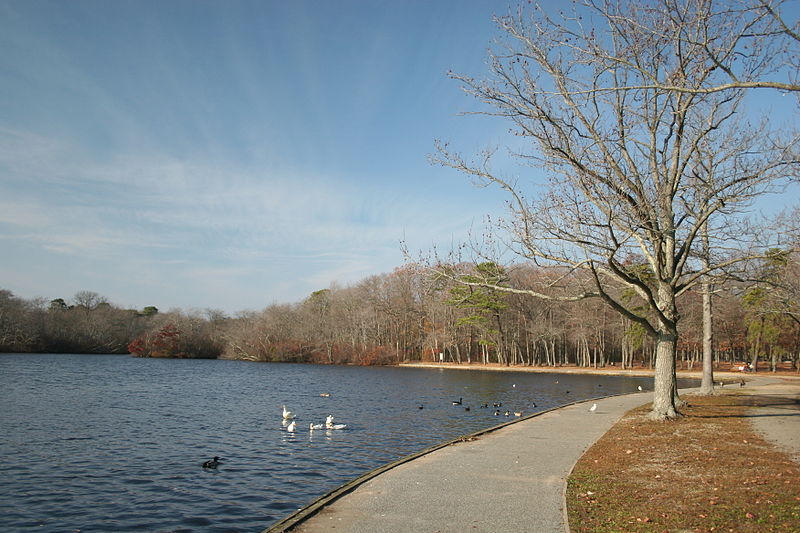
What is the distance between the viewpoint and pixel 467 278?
1498 centimetres


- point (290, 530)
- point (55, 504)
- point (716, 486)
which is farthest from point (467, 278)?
point (55, 504)

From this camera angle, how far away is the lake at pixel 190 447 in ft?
33.9

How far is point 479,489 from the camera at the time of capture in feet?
28.8

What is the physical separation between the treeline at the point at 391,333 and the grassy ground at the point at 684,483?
43.4 metres

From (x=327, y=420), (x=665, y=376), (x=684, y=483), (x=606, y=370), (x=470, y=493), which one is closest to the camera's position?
(x=470, y=493)

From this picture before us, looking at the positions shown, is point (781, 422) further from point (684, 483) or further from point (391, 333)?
point (391, 333)

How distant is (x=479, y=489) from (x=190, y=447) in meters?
10.5

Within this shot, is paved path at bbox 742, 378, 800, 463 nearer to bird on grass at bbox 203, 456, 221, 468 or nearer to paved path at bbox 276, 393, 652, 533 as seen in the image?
paved path at bbox 276, 393, 652, 533

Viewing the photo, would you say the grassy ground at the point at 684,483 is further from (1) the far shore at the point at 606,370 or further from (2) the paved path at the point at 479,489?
(1) the far shore at the point at 606,370

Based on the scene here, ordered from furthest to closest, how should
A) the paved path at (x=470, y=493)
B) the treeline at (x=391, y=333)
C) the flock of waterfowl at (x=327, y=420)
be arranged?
the treeline at (x=391, y=333) < the flock of waterfowl at (x=327, y=420) < the paved path at (x=470, y=493)

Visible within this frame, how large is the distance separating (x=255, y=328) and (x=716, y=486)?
250 feet

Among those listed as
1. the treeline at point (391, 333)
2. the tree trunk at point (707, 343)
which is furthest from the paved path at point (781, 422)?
the treeline at point (391, 333)

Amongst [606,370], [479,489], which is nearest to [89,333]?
[606,370]

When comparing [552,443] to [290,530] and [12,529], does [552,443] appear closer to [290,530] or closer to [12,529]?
[290,530]
